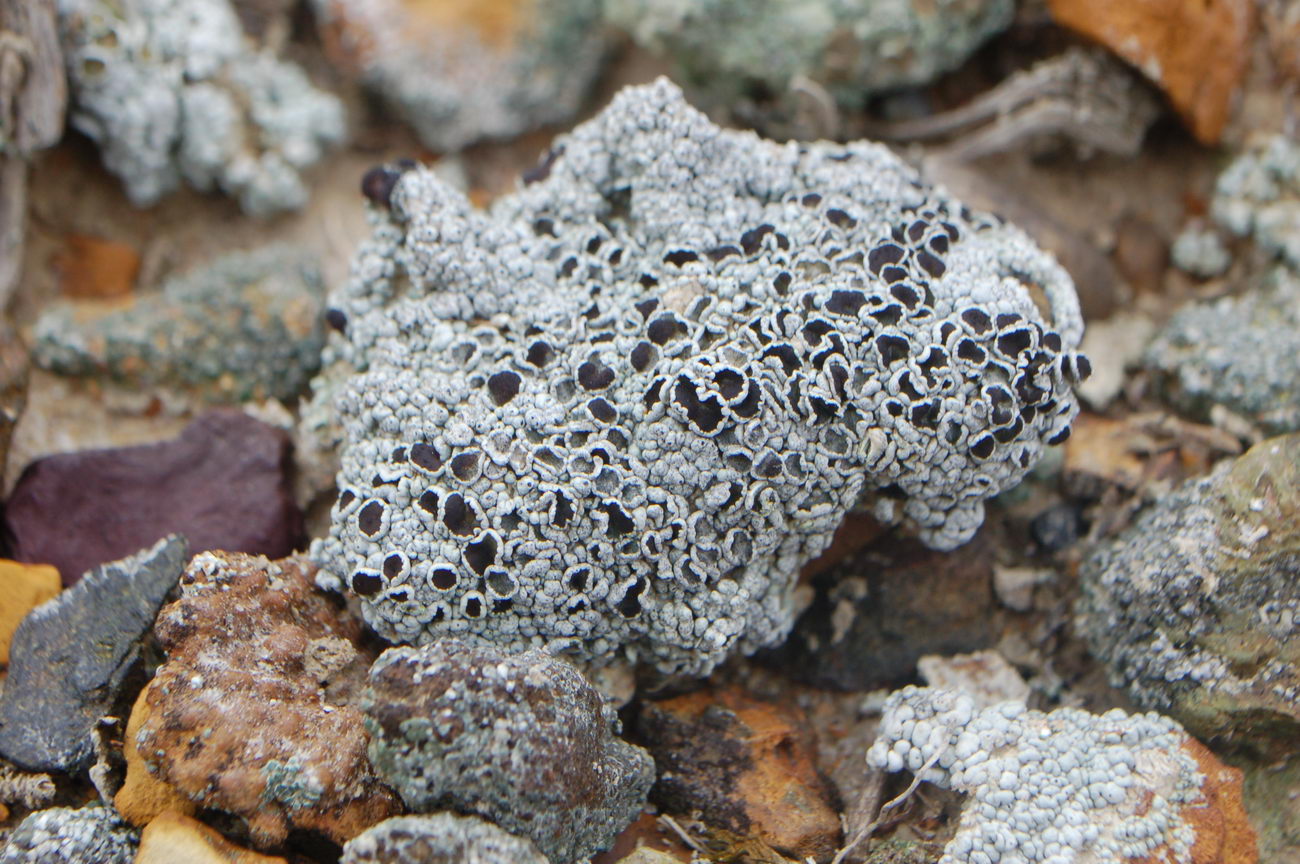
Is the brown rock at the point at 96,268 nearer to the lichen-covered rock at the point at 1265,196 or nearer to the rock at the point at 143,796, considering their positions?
the rock at the point at 143,796

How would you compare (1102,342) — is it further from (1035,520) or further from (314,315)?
(314,315)

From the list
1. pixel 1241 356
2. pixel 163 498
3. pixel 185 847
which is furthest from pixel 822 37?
pixel 185 847

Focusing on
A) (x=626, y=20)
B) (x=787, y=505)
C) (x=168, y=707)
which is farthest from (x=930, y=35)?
(x=168, y=707)

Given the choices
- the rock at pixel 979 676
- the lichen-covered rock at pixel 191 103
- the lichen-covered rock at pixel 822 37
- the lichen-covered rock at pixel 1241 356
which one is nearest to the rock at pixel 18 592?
the lichen-covered rock at pixel 191 103

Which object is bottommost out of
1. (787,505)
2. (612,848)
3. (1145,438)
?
(612,848)

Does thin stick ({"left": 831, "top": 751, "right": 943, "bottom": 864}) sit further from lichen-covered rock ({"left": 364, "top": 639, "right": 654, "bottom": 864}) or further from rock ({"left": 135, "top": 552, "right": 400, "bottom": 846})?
rock ({"left": 135, "top": 552, "right": 400, "bottom": 846})

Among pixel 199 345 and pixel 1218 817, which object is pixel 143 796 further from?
pixel 1218 817
